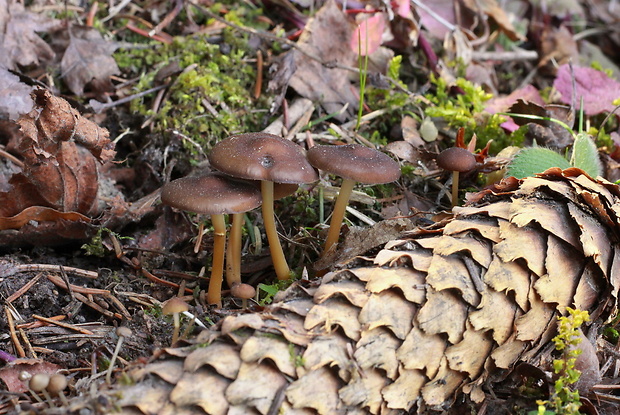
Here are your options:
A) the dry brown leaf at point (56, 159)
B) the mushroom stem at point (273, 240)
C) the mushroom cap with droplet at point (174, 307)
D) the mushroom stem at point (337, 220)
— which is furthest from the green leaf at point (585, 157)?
the dry brown leaf at point (56, 159)

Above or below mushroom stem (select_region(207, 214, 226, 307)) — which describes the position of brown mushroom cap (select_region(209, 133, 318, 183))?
above

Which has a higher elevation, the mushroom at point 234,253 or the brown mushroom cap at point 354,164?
the brown mushroom cap at point 354,164

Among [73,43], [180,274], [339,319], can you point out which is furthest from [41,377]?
[73,43]

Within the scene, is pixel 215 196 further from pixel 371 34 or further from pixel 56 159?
pixel 371 34

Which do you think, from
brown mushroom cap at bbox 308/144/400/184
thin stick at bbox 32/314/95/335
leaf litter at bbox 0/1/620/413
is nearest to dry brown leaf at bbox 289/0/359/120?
leaf litter at bbox 0/1/620/413

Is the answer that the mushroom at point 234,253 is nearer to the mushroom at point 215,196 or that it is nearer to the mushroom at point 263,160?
the mushroom at point 215,196

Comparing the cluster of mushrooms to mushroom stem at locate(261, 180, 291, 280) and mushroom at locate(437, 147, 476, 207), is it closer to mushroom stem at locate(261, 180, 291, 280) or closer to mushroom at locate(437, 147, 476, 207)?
mushroom stem at locate(261, 180, 291, 280)

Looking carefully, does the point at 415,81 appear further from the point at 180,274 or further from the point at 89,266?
the point at 89,266
